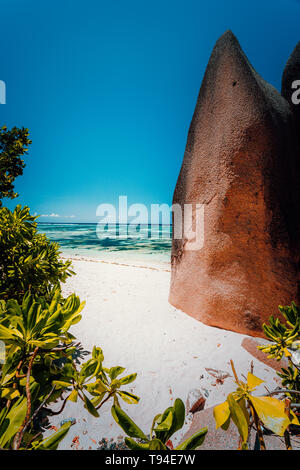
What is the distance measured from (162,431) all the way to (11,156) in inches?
109

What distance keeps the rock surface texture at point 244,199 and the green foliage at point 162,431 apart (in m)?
2.74

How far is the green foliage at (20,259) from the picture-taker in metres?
1.46

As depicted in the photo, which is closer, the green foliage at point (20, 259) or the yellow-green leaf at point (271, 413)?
the yellow-green leaf at point (271, 413)

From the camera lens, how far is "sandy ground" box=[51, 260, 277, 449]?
161 centimetres

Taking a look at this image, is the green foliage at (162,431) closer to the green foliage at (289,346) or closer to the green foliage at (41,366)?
the green foliage at (41,366)

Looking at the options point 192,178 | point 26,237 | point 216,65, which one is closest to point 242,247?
point 192,178

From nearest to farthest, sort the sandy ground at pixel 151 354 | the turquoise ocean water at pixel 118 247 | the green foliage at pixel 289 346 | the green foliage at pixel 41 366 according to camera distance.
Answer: the green foliage at pixel 41 366 → the green foliage at pixel 289 346 → the sandy ground at pixel 151 354 → the turquoise ocean water at pixel 118 247

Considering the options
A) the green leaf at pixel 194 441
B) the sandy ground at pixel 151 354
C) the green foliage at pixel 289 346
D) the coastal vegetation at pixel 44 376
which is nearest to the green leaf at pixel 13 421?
the coastal vegetation at pixel 44 376

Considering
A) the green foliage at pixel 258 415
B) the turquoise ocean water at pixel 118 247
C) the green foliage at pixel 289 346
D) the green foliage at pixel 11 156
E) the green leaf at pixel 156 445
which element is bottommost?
the turquoise ocean water at pixel 118 247

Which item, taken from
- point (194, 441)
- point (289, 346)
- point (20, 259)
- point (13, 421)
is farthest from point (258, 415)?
point (20, 259)

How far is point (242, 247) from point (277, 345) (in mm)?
1917

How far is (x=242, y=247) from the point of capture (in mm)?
2908

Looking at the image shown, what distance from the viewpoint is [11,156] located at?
7.24 ft

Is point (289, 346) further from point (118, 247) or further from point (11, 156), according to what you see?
point (118, 247)
